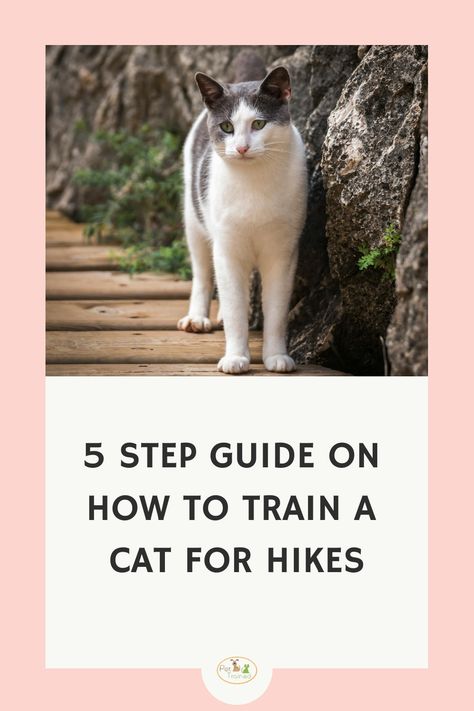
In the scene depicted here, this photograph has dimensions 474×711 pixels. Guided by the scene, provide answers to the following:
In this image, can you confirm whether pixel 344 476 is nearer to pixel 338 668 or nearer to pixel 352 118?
pixel 338 668

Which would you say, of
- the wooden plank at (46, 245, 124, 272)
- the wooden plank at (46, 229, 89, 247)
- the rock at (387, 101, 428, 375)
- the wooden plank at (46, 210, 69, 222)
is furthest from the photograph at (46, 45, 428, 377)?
the wooden plank at (46, 210, 69, 222)

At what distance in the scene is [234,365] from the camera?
2.57 metres

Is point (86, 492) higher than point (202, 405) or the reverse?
the reverse

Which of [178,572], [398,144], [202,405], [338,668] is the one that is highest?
[398,144]

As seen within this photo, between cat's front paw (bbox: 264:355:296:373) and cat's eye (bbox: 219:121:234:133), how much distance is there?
2.33ft

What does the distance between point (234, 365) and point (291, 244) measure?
46 centimetres

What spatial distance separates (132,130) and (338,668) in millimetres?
3854

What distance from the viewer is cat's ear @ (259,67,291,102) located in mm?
2531

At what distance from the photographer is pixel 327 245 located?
277 cm

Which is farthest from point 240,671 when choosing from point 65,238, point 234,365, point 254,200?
point 65,238

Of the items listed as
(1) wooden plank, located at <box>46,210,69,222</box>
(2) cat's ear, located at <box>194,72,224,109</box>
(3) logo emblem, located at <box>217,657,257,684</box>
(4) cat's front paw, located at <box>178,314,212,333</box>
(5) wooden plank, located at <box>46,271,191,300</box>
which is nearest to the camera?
(3) logo emblem, located at <box>217,657,257,684</box>

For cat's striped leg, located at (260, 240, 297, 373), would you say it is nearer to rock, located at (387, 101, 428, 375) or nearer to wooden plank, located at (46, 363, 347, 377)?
wooden plank, located at (46, 363, 347, 377)

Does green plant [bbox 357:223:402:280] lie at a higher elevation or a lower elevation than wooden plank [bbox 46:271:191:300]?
higher

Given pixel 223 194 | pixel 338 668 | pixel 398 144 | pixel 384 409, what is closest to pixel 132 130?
pixel 223 194
